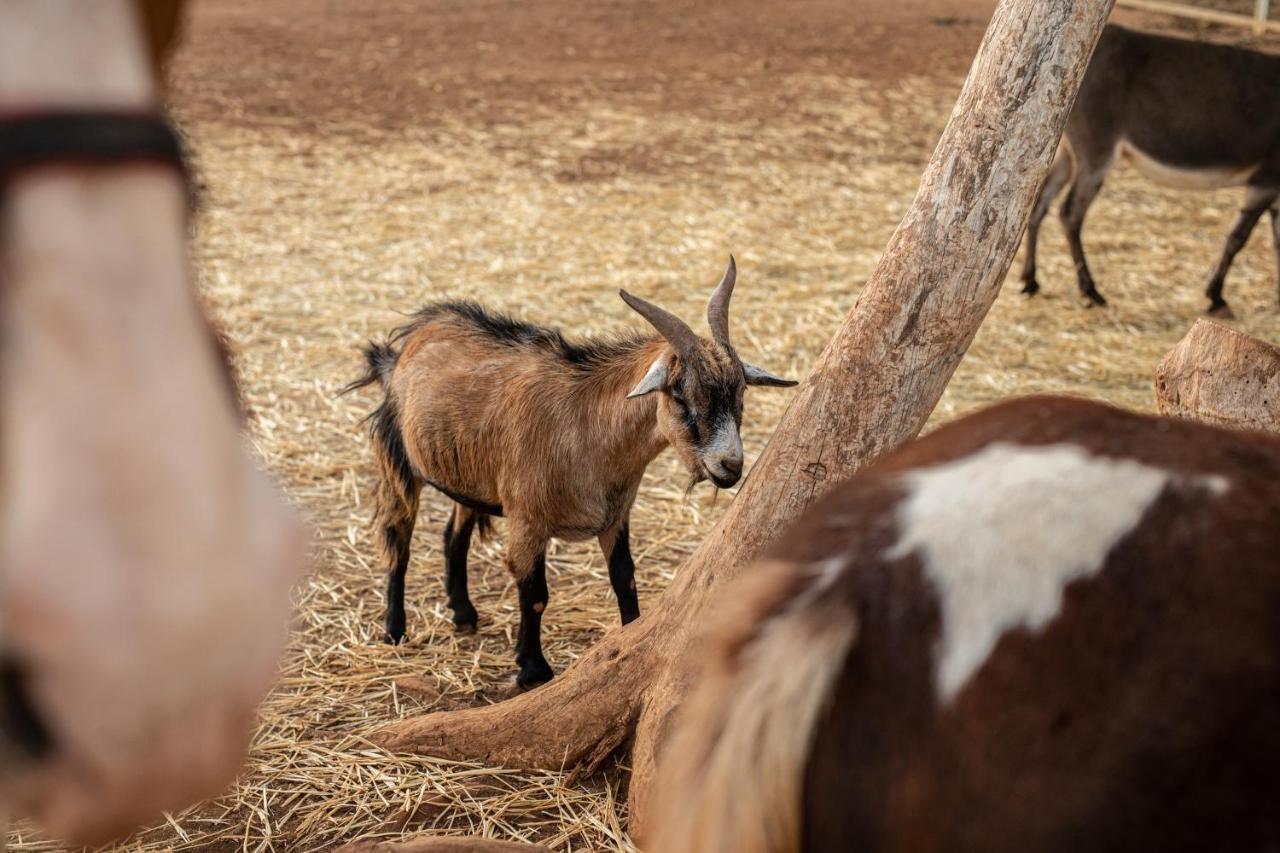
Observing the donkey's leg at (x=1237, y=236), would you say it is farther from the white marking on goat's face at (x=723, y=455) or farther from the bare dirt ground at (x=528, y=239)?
the white marking on goat's face at (x=723, y=455)

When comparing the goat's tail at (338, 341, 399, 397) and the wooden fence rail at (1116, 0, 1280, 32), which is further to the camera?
the wooden fence rail at (1116, 0, 1280, 32)

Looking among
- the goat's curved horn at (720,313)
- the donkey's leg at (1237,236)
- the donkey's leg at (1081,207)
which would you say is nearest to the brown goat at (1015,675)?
the goat's curved horn at (720,313)

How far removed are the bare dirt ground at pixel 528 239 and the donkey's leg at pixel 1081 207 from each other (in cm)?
19

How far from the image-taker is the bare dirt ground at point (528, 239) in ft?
10.7

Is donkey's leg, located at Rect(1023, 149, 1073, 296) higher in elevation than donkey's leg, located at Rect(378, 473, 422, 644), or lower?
higher

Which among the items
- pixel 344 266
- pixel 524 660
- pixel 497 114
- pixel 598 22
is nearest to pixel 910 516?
pixel 524 660

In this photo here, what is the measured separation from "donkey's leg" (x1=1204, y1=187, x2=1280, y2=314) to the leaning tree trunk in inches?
205

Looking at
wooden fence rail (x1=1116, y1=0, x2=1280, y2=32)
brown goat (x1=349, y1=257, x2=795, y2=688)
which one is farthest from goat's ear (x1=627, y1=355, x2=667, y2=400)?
wooden fence rail (x1=1116, y1=0, x2=1280, y2=32)

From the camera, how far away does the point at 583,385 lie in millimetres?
3754

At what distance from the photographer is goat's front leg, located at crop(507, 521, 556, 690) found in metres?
3.54

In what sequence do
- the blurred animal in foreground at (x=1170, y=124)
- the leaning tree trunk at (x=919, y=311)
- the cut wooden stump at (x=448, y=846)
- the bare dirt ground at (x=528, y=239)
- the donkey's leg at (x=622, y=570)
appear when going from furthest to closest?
1. the blurred animal in foreground at (x=1170, y=124)
2. the donkey's leg at (x=622, y=570)
3. the bare dirt ground at (x=528, y=239)
4. the leaning tree trunk at (x=919, y=311)
5. the cut wooden stump at (x=448, y=846)

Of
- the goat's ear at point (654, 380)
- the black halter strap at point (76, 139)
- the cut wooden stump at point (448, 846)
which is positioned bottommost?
the cut wooden stump at point (448, 846)

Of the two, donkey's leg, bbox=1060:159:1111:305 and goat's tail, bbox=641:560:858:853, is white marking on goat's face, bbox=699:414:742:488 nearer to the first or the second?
goat's tail, bbox=641:560:858:853

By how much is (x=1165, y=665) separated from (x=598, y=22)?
41.8 ft
